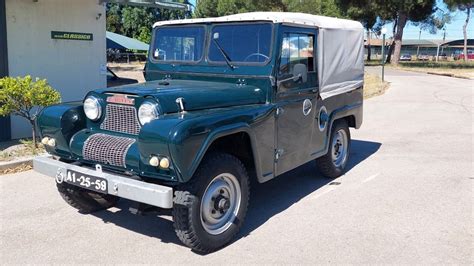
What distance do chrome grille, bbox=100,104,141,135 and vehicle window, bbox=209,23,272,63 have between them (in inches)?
49.9

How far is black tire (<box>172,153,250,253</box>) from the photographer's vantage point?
392 centimetres

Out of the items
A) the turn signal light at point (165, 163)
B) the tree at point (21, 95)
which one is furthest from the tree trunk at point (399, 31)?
the turn signal light at point (165, 163)

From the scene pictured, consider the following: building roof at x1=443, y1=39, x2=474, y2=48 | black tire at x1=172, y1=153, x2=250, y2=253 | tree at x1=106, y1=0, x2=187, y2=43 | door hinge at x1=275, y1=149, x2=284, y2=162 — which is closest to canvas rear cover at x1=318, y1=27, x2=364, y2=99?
door hinge at x1=275, y1=149, x2=284, y2=162

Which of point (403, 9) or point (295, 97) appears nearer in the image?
Answer: point (295, 97)

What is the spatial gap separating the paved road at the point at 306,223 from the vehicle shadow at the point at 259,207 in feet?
0.04

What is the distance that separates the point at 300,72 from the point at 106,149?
2.22 meters

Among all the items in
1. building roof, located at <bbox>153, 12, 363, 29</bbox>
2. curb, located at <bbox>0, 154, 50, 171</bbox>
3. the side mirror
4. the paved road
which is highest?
building roof, located at <bbox>153, 12, 363, 29</bbox>

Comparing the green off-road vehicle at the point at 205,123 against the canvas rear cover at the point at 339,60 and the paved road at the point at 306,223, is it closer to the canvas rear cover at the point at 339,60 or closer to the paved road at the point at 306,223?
the canvas rear cover at the point at 339,60

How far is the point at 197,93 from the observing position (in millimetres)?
4438

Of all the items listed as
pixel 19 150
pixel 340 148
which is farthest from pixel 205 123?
pixel 19 150

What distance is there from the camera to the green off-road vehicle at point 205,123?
3.90 m

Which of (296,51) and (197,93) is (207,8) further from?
(197,93)

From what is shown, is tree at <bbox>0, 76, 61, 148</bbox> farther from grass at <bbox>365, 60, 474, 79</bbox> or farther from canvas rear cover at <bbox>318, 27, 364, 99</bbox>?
grass at <bbox>365, 60, 474, 79</bbox>

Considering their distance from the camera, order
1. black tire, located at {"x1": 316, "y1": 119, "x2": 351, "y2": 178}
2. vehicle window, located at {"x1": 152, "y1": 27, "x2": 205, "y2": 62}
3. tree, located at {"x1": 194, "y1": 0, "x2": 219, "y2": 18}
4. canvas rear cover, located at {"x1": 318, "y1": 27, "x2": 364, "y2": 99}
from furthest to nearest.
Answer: tree, located at {"x1": 194, "y1": 0, "x2": 219, "y2": 18} < black tire, located at {"x1": 316, "y1": 119, "x2": 351, "y2": 178} < canvas rear cover, located at {"x1": 318, "y1": 27, "x2": 364, "y2": 99} < vehicle window, located at {"x1": 152, "y1": 27, "x2": 205, "y2": 62}
